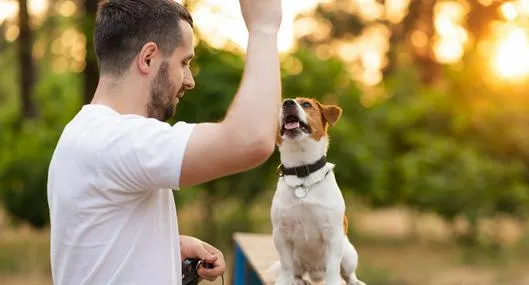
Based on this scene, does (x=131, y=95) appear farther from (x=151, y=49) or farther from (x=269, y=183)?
(x=269, y=183)

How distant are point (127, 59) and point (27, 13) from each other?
13.9 meters

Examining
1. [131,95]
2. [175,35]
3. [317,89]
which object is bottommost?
[317,89]

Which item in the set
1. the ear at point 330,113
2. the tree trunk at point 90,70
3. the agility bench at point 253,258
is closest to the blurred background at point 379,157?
the tree trunk at point 90,70

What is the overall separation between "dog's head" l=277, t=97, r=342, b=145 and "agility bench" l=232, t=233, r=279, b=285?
75cm

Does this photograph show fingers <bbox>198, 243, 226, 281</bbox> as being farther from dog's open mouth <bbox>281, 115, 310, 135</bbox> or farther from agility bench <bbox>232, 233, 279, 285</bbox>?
agility bench <bbox>232, 233, 279, 285</bbox>

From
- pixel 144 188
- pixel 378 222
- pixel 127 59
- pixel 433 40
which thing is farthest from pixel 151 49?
pixel 433 40

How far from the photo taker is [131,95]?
6.40ft

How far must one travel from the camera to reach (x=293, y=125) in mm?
3777

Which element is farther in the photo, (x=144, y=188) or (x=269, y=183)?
(x=269, y=183)

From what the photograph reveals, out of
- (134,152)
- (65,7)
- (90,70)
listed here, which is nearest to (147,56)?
(134,152)

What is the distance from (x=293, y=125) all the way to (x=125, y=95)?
187 cm

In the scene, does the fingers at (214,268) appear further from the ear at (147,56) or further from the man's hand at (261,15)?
the man's hand at (261,15)

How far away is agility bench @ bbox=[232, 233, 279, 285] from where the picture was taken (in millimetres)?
4685

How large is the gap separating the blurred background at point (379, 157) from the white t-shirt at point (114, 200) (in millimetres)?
8822
